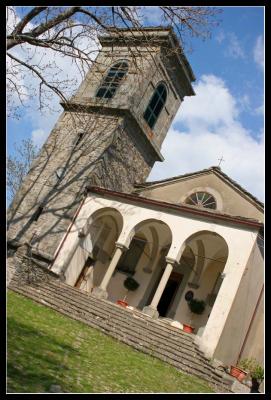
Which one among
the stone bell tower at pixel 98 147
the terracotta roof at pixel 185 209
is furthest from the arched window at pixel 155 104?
the terracotta roof at pixel 185 209

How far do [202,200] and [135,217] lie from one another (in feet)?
13.6

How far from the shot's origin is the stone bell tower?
1728 centimetres

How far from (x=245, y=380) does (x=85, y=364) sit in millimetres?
6313

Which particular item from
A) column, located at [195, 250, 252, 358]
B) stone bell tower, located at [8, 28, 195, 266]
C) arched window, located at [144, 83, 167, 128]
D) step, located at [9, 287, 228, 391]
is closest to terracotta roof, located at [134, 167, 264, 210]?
stone bell tower, located at [8, 28, 195, 266]

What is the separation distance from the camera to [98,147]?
18422 mm

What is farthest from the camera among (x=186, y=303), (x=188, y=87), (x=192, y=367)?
(x=188, y=87)

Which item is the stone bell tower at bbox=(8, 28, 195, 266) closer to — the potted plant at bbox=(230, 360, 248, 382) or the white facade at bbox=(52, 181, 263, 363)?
the white facade at bbox=(52, 181, 263, 363)

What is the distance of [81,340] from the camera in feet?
28.5

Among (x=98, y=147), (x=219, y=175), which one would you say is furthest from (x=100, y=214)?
(x=219, y=175)

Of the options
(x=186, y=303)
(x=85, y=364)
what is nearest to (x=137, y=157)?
(x=186, y=303)

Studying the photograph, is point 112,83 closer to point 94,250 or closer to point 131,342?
point 94,250

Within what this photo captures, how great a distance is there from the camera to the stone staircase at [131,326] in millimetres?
10336

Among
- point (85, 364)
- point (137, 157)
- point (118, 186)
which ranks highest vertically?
point (137, 157)

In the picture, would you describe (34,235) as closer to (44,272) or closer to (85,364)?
(44,272)
